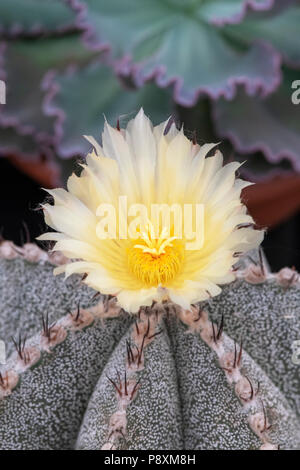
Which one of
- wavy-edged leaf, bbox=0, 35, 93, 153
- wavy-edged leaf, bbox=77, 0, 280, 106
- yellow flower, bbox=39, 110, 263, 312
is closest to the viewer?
yellow flower, bbox=39, 110, 263, 312

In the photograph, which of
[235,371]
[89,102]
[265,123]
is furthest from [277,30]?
[235,371]

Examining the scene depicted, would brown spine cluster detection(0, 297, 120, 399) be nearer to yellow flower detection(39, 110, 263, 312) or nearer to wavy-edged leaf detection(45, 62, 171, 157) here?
yellow flower detection(39, 110, 263, 312)

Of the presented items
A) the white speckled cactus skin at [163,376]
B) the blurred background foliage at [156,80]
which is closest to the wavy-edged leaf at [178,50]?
the blurred background foliage at [156,80]

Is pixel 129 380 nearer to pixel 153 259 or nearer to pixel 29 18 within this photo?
pixel 153 259

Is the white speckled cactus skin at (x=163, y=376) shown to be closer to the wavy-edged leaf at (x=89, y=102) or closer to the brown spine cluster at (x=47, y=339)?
the brown spine cluster at (x=47, y=339)

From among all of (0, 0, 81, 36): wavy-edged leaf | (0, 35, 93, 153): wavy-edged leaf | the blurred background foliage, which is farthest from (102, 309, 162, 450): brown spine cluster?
(0, 0, 81, 36): wavy-edged leaf

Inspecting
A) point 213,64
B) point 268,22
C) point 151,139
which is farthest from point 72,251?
point 268,22

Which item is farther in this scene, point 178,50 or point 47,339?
point 178,50
